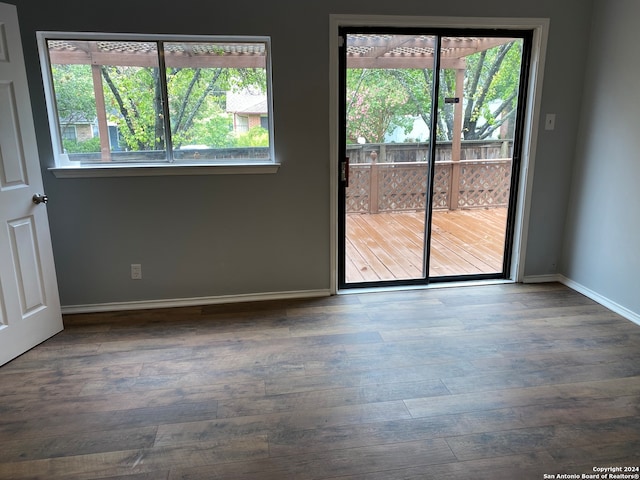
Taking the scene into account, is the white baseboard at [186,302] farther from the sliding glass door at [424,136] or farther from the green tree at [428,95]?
the green tree at [428,95]

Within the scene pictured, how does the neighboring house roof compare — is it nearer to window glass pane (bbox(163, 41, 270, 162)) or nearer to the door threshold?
window glass pane (bbox(163, 41, 270, 162))

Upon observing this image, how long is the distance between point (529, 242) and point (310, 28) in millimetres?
2458

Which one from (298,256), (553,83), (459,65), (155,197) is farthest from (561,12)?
(155,197)

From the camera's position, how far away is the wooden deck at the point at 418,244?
3785mm

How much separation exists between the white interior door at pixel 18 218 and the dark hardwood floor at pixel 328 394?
0.21 m

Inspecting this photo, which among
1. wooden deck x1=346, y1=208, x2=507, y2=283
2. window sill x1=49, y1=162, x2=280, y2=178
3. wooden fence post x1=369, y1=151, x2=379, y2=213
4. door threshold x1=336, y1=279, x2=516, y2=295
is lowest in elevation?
door threshold x1=336, y1=279, x2=516, y2=295

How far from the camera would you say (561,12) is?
10.6 ft

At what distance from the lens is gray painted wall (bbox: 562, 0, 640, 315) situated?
2980 millimetres

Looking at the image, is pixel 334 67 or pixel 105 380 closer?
pixel 105 380

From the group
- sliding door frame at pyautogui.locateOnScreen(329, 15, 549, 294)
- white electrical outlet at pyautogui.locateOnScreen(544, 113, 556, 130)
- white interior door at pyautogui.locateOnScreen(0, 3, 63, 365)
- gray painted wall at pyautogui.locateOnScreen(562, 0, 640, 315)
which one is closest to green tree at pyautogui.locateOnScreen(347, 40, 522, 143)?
sliding door frame at pyautogui.locateOnScreen(329, 15, 549, 294)

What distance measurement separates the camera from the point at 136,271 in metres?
3.21

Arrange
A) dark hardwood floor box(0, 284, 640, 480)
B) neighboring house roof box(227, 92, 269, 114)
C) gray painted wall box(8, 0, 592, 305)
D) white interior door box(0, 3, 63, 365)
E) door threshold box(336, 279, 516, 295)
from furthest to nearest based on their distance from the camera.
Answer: door threshold box(336, 279, 516, 295)
neighboring house roof box(227, 92, 269, 114)
gray painted wall box(8, 0, 592, 305)
white interior door box(0, 3, 63, 365)
dark hardwood floor box(0, 284, 640, 480)

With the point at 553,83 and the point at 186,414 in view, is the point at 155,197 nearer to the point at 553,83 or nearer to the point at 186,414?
the point at 186,414

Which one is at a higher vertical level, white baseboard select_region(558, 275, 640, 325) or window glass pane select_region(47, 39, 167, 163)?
window glass pane select_region(47, 39, 167, 163)
